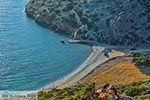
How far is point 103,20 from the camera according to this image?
135m

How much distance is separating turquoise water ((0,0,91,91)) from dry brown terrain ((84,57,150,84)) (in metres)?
8.39

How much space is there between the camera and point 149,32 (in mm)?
128375

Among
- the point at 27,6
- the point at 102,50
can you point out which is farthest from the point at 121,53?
the point at 27,6

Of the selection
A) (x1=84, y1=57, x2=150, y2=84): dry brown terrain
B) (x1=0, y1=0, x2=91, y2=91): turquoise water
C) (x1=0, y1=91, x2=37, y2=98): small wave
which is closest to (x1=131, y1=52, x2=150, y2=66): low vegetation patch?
(x1=84, y1=57, x2=150, y2=84): dry brown terrain

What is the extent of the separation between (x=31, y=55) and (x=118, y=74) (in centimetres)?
2765

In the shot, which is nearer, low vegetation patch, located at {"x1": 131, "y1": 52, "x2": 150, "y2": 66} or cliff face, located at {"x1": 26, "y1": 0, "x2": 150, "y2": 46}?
low vegetation patch, located at {"x1": 131, "y1": 52, "x2": 150, "y2": 66}

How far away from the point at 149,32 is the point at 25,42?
38.1m

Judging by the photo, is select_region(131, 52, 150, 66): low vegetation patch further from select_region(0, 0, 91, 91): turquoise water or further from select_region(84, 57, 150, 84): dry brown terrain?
select_region(0, 0, 91, 91): turquoise water

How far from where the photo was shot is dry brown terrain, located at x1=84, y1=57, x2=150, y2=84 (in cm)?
9956

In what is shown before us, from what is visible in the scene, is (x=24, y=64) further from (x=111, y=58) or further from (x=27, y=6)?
(x=27, y=6)

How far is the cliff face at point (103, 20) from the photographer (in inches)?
5064

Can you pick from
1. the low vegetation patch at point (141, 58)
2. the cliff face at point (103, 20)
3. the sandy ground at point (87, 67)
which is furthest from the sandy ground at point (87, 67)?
the cliff face at point (103, 20)

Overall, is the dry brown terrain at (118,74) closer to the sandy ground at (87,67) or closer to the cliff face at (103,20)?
the sandy ground at (87,67)

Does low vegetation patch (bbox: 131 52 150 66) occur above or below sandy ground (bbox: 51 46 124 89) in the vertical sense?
above
